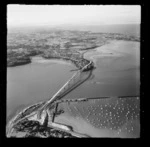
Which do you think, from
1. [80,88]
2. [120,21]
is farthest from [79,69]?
[120,21]

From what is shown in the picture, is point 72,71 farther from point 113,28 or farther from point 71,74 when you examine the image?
point 113,28

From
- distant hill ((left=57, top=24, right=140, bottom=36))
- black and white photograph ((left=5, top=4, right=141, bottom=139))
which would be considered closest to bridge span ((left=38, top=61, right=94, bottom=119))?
black and white photograph ((left=5, top=4, right=141, bottom=139))

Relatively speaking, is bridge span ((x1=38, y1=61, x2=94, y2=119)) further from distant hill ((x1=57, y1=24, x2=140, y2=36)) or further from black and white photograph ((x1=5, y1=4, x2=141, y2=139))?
distant hill ((x1=57, y1=24, x2=140, y2=36))

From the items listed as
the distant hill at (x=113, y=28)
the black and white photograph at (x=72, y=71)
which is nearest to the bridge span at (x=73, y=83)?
the black and white photograph at (x=72, y=71)

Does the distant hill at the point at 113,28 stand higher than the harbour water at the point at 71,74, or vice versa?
the distant hill at the point at 113,28

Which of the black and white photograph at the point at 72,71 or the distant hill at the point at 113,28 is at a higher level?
the distant hill at the point at 113,28

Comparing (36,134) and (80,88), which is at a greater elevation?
(80,88)

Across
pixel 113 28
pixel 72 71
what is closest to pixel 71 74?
pixel 72 71

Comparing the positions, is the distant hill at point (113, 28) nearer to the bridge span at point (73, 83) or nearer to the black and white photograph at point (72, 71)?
the black and white photograph at point (72, 71)
